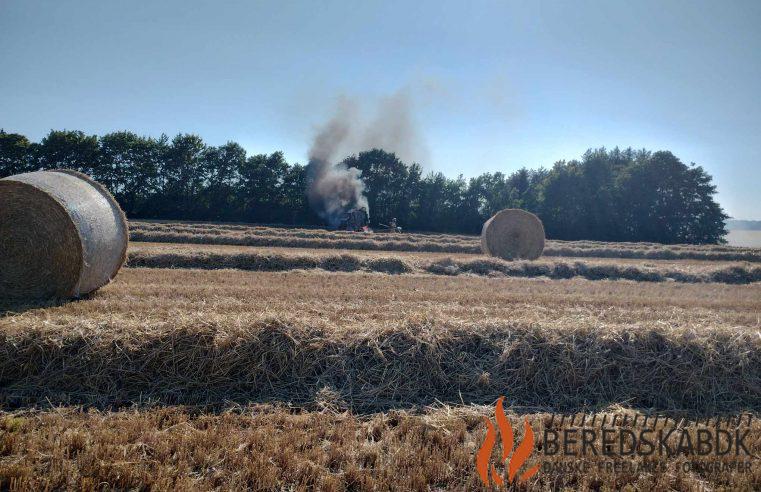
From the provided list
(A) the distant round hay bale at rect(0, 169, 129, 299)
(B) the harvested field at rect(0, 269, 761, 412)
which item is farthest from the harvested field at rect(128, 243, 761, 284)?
(B) the harvested field at rect(0, 269, 761, 412)

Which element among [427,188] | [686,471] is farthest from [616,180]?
[686,471]

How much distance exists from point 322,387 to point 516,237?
16446 mm

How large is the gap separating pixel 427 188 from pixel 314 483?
5029cm

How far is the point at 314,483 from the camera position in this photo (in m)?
3.31

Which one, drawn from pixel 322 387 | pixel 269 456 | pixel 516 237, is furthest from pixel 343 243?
pixel 269 456

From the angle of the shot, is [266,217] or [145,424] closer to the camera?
[145,424]

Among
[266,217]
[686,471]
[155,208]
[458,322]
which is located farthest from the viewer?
[266,217]

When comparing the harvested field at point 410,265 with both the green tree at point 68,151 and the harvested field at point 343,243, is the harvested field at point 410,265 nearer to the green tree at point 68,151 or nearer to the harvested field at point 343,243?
the harvested field at point 343,243

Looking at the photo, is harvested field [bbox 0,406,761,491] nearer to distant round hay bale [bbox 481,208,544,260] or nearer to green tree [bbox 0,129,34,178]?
distant round hay bale [bbox 481,208,544,260]

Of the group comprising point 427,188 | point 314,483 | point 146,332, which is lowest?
point 314,483

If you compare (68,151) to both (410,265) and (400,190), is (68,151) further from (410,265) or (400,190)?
(410,265)

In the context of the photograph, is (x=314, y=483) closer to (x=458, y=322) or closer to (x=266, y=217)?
(x=458, y=322)

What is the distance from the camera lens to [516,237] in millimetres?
19734

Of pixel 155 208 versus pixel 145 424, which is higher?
pixel 155 208
